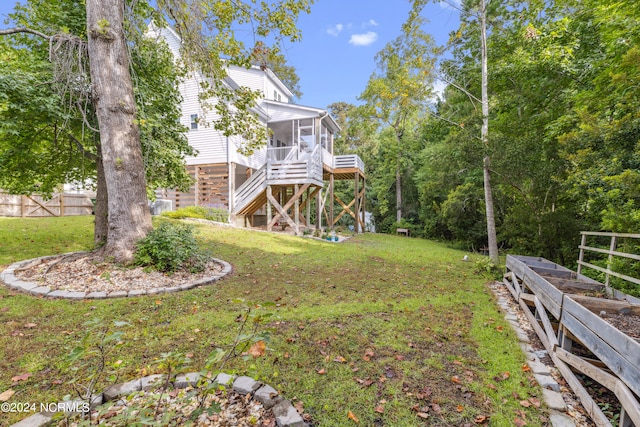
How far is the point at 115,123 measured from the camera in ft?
16.1

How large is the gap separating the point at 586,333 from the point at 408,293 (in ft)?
8.83

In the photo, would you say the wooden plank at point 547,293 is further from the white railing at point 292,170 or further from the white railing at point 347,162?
the white railing at point 347,162

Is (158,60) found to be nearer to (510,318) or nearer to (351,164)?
(510,318)

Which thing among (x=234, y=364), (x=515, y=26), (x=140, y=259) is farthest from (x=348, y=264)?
(x=515, y=26)

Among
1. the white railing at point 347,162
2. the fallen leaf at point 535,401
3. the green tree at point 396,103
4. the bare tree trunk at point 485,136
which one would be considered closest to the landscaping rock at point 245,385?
the fallen leaf at point 535,401

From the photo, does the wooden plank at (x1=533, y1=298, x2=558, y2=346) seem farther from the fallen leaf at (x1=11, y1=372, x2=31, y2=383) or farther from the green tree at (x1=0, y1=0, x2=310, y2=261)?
the green tree at (x1=0, y1=0, x2=310, y2=261)

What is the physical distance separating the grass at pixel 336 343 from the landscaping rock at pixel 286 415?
0.18 m

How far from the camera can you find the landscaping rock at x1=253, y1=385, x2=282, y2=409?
6.64ft

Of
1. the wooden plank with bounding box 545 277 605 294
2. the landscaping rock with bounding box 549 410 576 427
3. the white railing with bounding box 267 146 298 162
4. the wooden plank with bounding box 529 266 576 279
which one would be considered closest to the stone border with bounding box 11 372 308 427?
the landscaping rock with bounding box 549 410 576 427

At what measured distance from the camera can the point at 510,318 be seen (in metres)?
4.06

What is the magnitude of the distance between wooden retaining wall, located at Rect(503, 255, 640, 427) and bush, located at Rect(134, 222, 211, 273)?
201 inches

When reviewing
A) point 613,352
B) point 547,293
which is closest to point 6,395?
point 613,352

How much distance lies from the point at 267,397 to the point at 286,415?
0.72 ft

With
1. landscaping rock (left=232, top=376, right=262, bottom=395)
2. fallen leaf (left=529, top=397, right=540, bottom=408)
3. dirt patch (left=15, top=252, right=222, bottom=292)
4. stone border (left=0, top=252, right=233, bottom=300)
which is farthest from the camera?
dirt patch (left=15, top=252, right=222, bottom=292)
